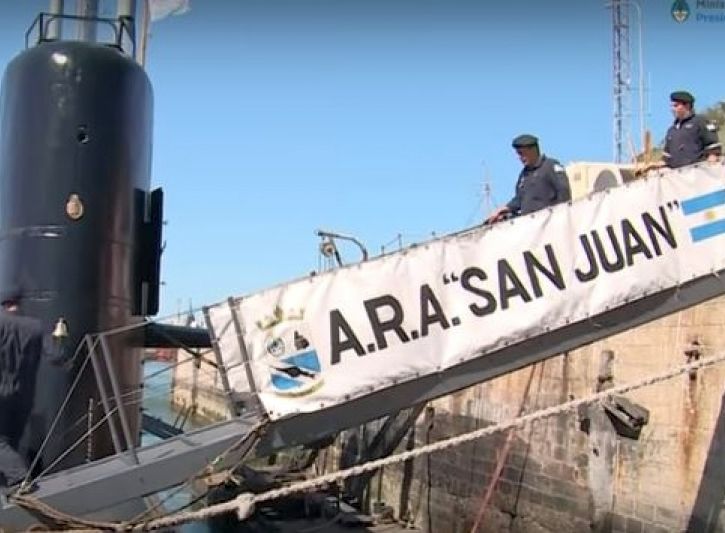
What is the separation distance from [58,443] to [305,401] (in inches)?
88.6

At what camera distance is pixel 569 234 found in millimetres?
6691

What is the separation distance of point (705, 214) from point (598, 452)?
4462 millimetres

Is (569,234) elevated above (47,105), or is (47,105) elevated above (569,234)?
(47,105)

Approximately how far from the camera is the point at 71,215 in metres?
7.30

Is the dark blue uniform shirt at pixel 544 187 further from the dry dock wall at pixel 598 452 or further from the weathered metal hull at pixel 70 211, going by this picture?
the weathered metal hull at pixel 70 211

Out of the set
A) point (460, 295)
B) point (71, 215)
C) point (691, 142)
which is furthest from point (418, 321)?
point (691, 142)

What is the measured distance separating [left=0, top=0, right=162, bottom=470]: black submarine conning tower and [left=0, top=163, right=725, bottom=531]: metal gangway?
0.83 meters

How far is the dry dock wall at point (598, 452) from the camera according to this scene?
354 inches

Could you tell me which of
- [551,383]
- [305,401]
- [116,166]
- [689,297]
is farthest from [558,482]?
[116,166]

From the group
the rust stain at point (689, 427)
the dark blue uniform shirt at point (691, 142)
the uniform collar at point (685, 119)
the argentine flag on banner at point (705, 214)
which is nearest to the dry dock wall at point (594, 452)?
the rust stain at point (689, 427)

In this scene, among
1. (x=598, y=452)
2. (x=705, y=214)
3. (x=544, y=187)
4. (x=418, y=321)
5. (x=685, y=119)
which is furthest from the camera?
(x=598, y=452)

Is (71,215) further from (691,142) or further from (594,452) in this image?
(594,452)

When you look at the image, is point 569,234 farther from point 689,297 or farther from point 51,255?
point 51,255

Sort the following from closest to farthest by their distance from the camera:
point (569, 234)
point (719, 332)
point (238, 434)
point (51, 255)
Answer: point (238, 434)
point (569, 234)
point (51, 255)
point (719, 332)
